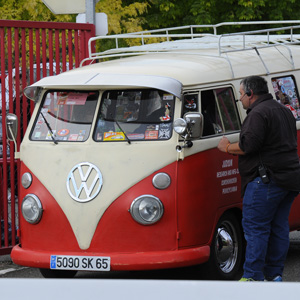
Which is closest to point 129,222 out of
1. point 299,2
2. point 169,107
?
point 169,107

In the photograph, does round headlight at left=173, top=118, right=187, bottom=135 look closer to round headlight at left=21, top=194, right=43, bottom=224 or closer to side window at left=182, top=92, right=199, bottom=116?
side window at left=182, top=92, right=199, bottom=116

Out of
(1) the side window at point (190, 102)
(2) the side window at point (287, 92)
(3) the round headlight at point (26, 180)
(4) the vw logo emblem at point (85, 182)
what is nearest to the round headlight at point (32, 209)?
(3) the round headlight at point (26, 180)

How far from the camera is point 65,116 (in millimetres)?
7082

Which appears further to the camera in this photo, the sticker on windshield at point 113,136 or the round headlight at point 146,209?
→ the sticker on windshield at point 113,136

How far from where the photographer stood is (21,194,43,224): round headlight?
22.1 feet

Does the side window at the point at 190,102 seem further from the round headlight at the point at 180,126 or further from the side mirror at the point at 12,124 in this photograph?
the side mirror at the point at 12,124

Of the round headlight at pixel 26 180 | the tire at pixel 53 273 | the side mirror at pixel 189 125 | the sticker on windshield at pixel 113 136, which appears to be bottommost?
the tire at pixel 53 273

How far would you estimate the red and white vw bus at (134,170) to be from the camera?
6418mm

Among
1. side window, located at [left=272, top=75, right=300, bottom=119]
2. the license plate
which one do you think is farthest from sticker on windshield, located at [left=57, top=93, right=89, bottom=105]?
side window, located at [left=272, top=75, right=300, bottom=119]

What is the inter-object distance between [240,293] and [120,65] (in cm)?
609

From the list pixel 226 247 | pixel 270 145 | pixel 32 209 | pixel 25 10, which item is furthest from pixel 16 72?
pixel 25 10

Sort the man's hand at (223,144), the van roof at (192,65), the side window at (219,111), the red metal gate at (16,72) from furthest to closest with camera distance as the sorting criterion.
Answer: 1. the red metal gate at (16,72)
2. the side window at (219,111)
3. the van roof at (192,65)
4. the man's hand at (223,144)

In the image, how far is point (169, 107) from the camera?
6.71 m

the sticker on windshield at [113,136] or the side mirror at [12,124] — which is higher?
the side mirror at [12,124]
